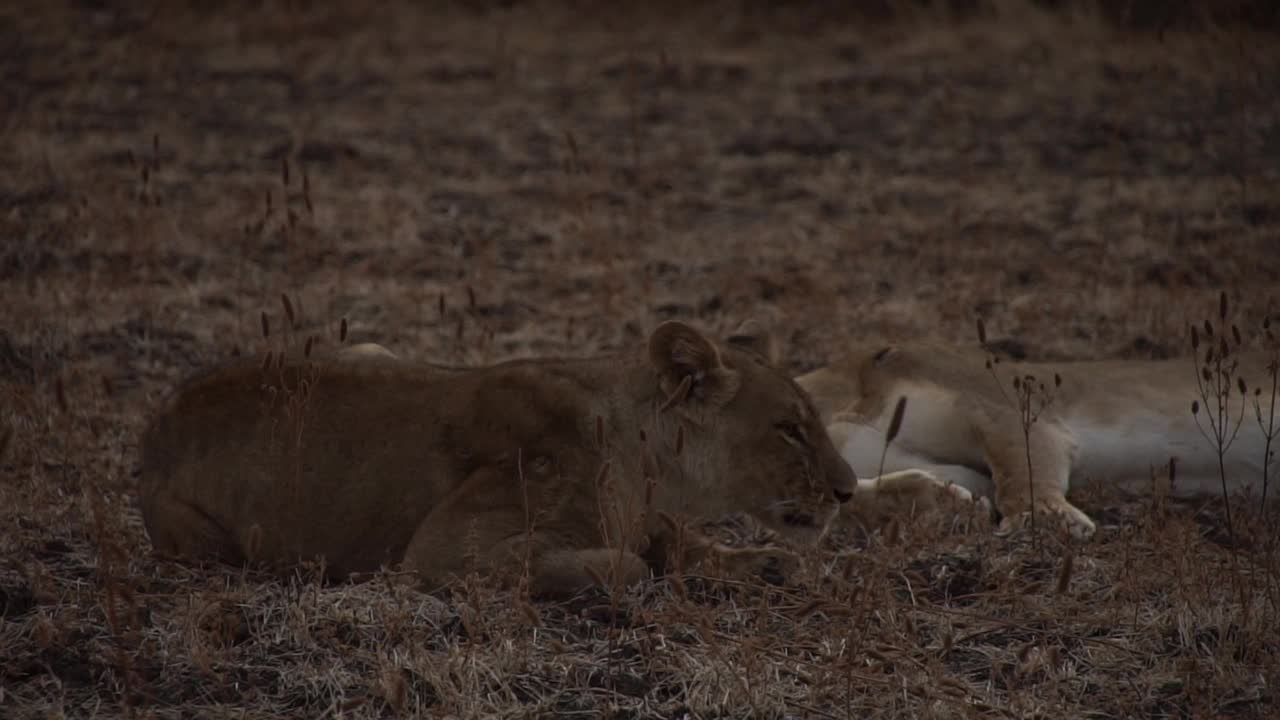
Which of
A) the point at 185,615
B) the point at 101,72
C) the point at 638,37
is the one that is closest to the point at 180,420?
the point at 185,615

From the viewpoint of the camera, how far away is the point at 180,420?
4672 mm

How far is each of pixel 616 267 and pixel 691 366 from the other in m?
4.60

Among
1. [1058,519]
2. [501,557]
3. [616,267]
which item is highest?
[501,557]

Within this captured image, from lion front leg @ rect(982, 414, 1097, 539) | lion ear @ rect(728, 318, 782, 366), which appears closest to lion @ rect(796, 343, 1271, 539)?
lion front leg @ rect(982, 414, 1097, 539)

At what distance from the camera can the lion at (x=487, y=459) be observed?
4398mm

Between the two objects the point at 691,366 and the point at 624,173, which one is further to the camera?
the point at 624,173

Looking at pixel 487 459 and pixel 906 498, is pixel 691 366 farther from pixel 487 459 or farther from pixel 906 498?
pixel 906 498

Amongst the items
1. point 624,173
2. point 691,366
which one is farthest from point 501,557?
point 624,173

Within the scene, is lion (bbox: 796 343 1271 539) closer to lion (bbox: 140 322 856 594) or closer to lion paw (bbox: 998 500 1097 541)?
lion paw (bbox: 998 500 1097 541)

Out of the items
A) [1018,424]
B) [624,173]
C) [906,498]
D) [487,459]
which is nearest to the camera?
[487,459]

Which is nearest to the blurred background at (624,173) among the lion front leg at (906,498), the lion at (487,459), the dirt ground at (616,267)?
the dirt ground at (616,267)

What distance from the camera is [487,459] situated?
447 centimetres

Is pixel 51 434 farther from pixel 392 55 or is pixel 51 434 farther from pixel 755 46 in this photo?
pixel 755 46

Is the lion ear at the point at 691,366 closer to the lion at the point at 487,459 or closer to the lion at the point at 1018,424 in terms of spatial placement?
the lion at the point at 487,459
